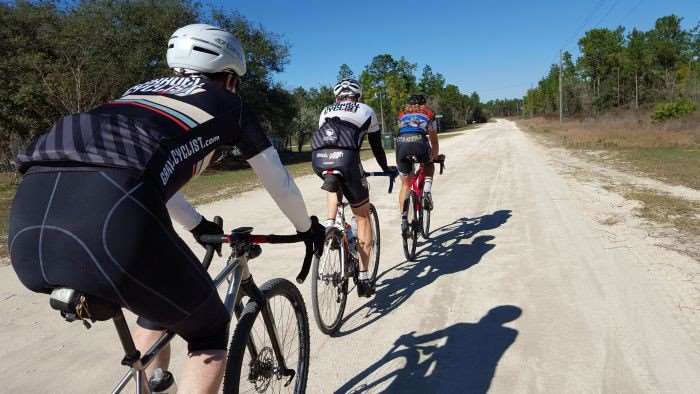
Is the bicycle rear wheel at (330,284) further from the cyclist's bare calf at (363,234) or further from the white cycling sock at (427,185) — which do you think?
the white cycling sock at (427,185)

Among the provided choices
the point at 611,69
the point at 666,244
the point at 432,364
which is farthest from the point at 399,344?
the point at 611,69

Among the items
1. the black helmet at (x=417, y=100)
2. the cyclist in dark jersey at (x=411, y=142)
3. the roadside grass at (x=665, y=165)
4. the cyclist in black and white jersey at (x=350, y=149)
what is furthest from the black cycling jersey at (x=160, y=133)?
the roadside grass at (x=665, y=165)

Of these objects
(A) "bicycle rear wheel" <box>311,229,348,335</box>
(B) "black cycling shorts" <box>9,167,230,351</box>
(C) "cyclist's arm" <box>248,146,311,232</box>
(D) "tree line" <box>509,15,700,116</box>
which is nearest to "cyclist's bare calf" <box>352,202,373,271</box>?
(A) "bicycle rear wheel" <box>311,229,348,335</box>

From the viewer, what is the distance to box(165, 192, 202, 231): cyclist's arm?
2.32m

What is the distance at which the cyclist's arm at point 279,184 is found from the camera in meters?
1.88

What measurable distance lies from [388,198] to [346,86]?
5.91 meters

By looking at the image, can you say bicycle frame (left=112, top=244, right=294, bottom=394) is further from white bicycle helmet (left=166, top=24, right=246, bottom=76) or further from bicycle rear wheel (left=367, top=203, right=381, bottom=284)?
bicycle rear wheel (left=367, top=203, right=381, bottom=284)

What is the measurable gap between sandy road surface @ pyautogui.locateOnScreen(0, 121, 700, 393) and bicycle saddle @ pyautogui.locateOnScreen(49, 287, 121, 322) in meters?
1.88

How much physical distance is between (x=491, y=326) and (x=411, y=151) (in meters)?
2.63

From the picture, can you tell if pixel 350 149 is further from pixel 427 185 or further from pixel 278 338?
pixel 427 185

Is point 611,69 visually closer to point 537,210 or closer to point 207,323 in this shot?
point 537,210

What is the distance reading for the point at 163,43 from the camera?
76.2ft

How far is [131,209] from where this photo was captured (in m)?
1.37

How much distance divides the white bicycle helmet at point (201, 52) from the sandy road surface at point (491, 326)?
2.14 m
